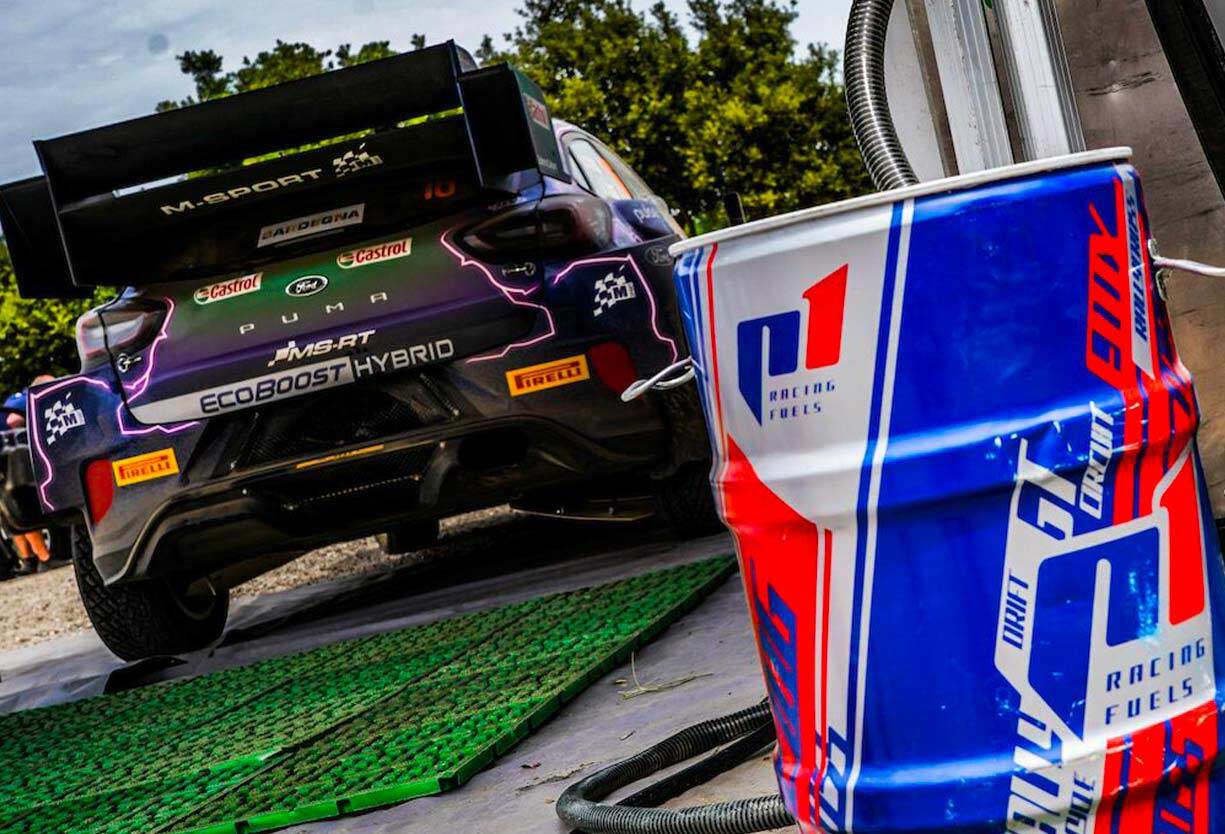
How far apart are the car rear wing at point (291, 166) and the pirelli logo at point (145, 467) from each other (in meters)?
0.63

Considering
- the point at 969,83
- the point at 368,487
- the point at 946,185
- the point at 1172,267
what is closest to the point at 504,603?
the point at 368,487

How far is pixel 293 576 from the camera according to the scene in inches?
342

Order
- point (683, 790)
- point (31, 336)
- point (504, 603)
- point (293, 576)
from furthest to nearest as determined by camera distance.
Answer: point (31, 336)
point (293, 576)
point (504, 603)
point (683, 790)

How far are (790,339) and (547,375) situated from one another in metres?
3.44

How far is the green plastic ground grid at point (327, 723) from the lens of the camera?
3426mm

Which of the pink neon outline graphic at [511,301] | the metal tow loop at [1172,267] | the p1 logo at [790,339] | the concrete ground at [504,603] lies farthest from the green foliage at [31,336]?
the metal tow loop at [1172,267]

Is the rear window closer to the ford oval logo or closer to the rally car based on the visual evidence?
the rally car

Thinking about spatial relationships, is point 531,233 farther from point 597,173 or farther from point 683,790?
point 683,790

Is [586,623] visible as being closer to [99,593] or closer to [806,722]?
[99,593]

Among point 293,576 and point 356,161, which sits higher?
point 356,161

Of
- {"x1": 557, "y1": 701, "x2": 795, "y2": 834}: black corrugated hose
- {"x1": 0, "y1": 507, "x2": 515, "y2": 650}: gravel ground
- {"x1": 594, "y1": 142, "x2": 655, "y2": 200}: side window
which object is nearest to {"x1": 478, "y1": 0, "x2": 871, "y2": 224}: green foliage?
{"x1": 0, "y1": 507, "x2": 515, "y2": 650}: gravel ground

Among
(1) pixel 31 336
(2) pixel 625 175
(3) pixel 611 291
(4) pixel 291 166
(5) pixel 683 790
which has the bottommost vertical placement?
(5) pixel 683 790

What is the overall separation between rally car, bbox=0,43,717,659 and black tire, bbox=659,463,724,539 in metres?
0.15

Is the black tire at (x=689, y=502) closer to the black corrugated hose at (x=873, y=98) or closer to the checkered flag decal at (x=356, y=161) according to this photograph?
the checkered flag decal at (x=356, y=161)
